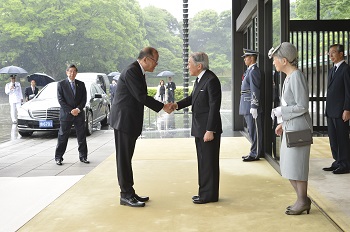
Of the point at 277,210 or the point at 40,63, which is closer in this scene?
the point at 277,210

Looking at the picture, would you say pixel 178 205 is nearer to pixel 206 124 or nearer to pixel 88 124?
pixel 206 124

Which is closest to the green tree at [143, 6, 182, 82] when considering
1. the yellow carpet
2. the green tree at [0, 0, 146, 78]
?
the green tree at [0, 0, 146, 78]

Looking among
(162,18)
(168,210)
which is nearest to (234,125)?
(168,210)

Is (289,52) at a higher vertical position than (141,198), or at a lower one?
higher

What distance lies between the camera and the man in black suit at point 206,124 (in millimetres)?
5602

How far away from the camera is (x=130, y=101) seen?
18.4 ft

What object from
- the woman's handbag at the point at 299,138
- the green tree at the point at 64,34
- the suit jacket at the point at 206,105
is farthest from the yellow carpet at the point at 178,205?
the green tree at the point at 64,34

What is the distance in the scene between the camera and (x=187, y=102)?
6.13 m

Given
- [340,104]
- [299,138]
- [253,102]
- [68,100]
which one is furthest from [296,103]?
[68,100]

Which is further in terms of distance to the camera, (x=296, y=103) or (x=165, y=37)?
(x=165, y=37)

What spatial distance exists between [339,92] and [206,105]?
2.53 metres

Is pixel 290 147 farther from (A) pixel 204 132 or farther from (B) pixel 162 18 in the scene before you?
(B) pixel 162 18

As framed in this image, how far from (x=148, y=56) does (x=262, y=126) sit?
3.52m

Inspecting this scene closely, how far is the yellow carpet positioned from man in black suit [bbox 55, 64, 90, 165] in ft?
2.80
